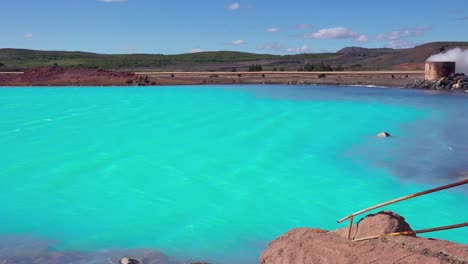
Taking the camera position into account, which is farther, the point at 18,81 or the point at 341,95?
the point at 18,81

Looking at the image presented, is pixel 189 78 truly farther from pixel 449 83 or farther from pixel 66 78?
pixel 449 83

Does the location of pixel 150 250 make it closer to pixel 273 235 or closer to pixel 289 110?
pixel 273 235

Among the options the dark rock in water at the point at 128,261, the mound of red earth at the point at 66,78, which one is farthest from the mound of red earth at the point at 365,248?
the mound of red earth at the point at 66,78

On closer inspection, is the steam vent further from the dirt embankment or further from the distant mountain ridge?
the distant mountain ridge

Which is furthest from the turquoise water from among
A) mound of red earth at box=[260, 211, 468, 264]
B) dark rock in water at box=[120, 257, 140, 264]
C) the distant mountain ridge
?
the distant mountain ridge

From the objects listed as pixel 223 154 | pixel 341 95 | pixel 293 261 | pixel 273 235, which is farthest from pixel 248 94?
pixel 293 261

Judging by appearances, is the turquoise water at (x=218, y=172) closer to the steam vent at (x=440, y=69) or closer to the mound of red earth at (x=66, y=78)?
the steam vent at (x=440, y=69)
